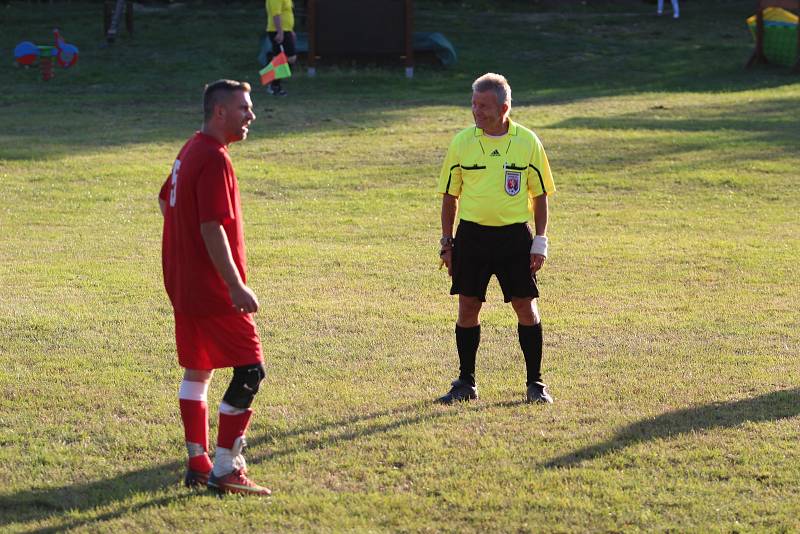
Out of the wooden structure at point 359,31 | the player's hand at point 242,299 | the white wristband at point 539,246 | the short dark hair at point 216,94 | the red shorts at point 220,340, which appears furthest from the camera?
the wooden structure at point 359,31

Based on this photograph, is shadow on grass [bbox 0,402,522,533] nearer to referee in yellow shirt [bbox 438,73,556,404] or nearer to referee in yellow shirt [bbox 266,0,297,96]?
referee in yellow shirt [bbox 438,73,556,404]

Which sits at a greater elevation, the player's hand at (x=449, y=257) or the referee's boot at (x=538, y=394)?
the player's hand at (x=449, y=257)

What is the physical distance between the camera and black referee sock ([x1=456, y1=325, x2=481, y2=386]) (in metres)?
6.85

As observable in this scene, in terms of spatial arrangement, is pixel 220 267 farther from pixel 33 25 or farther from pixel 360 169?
pixel 33 25

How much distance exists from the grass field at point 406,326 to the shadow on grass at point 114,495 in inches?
0.7

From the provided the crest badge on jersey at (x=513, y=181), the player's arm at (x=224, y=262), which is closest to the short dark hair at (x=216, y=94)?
the player's arm at (x=224, y=262)

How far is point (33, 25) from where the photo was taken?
30.8 m

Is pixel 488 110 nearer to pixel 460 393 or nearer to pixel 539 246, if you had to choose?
pixel 539 246

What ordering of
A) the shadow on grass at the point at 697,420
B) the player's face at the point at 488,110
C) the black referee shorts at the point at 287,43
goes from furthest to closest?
1. the black referee shorts at the point at 287,43
2. the player's face at the point at 488,110
3. the shadow on grass at the point at 697,420

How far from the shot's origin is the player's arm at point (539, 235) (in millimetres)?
6543

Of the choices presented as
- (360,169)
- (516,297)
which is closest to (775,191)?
(360,169)

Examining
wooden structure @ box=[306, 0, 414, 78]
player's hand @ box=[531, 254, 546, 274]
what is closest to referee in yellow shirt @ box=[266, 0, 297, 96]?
wooden structure @ box=[306, 0, 414, 78]

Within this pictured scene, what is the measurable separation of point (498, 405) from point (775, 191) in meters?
8.97

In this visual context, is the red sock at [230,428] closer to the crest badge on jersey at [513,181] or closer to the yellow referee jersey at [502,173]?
the yellow referee jersey at [502,173]
